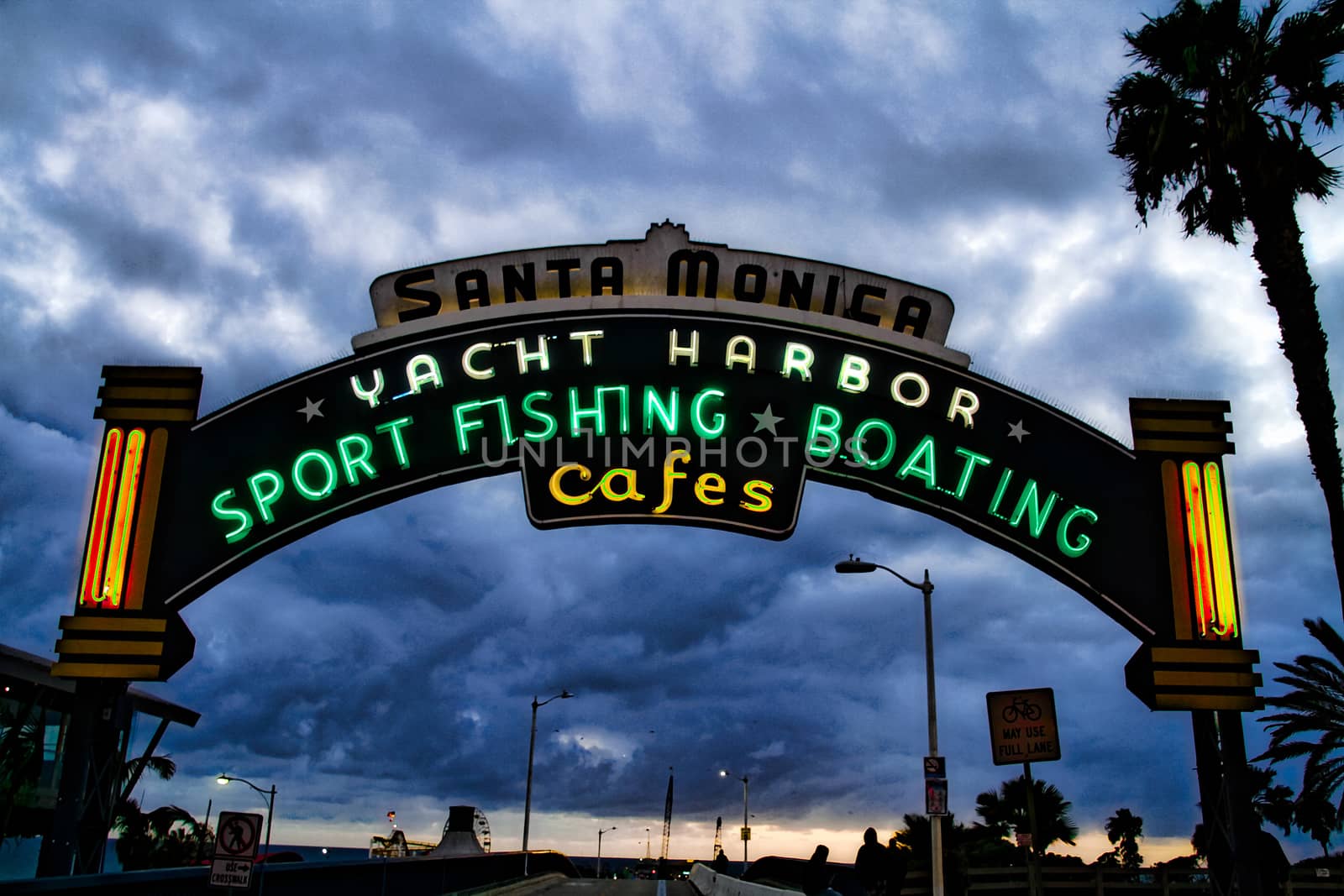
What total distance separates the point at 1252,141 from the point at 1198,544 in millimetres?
8693

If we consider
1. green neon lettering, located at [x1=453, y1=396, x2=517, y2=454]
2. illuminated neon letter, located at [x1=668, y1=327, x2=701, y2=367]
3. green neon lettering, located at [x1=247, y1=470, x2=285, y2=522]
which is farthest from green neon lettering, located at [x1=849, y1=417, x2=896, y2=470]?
green neon lettering, located at [x1=247, y1=470, x2=285, y2=522]

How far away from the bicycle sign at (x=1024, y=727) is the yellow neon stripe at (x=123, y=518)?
1376 centimetres

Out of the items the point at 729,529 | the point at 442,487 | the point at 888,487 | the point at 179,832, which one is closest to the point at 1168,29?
the point at 888,487

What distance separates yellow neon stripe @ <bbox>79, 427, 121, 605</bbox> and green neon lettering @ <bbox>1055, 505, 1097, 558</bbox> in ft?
52.0

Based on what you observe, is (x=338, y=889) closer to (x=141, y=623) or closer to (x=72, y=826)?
(x=72, y=826)

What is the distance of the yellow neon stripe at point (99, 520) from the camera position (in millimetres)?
18103

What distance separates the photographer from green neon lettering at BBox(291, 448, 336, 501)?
19.4 metres

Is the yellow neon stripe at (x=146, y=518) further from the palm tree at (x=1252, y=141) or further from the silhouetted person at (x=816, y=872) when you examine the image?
the palm tree at (x=1252, y=141)

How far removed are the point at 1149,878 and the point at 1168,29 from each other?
26.3m

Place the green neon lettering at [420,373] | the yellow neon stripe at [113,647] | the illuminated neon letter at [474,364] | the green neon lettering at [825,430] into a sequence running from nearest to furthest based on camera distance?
the yellow neon stripe at [113,647] < the green neon lettering at [825,430] < the green neon lettering at [420,373] < the illuminated neon letter at [474,364]

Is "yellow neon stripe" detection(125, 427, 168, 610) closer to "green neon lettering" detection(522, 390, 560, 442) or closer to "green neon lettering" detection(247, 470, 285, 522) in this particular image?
"green neon lettering" detection(247, 470, 285, 522)

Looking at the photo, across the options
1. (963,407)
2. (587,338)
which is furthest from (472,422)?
(963,407)

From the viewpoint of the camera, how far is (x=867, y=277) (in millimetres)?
20547

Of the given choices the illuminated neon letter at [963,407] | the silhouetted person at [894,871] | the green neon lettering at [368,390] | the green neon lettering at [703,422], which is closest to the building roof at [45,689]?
the green neon lettering at [368,390]
